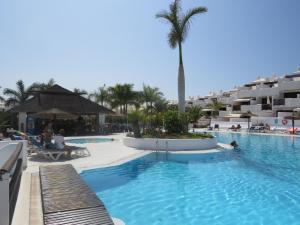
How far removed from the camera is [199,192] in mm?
7977

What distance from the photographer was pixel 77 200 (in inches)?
193

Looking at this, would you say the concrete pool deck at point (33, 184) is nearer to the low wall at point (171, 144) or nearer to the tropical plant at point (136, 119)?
the low wall at point (171, 144)

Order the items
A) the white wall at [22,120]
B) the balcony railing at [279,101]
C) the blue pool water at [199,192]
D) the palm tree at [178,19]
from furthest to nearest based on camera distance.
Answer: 1. the balcony railing at [279,101]
2. the white wall at [22,120]
3. the palm tree at [178,19]
4. the blue pool water at [199,192]

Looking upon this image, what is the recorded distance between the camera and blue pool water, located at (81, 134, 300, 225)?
20.3 feet

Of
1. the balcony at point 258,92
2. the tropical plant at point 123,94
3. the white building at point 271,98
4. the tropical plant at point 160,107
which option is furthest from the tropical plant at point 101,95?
the balcony at point 258,92

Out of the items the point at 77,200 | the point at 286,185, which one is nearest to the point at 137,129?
the point at 286,185

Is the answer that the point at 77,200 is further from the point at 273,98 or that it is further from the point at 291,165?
the point at 273,98

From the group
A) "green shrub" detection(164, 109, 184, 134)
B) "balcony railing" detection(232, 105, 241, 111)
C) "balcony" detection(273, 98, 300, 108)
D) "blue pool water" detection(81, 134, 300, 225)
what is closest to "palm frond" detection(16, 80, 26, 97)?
"green shrub" detection(164, 109, 184, 134)

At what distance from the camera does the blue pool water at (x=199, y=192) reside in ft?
20.3

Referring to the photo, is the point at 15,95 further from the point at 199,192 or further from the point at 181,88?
the point at 199,192

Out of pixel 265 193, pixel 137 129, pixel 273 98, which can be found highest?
pixel 273 98

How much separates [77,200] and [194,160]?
29.5ft

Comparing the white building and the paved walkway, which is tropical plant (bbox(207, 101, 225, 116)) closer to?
the white building

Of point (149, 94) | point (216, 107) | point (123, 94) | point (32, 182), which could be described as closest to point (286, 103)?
point (216, 107)
